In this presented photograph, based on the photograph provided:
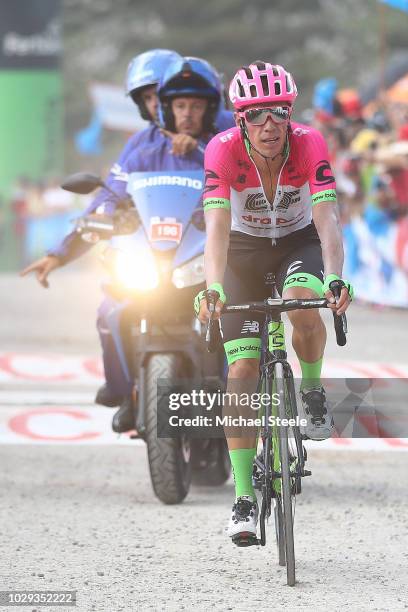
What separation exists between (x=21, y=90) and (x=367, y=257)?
51.9ft

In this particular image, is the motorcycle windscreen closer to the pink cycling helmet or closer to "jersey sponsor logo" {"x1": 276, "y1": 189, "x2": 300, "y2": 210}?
"jersey sponsor logo" {"x1": 276, "y1": 189, "x2": 300, "y2": 210}

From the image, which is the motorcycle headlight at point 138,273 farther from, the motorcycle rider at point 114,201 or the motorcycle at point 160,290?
the motorcycle rider at point 114,201

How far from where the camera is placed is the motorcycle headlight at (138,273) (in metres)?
7.47

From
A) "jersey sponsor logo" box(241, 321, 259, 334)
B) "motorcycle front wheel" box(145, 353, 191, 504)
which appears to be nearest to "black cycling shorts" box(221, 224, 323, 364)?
"jersey sponsor logo" box(241, 321, 259, 334)

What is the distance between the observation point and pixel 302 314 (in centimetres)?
602

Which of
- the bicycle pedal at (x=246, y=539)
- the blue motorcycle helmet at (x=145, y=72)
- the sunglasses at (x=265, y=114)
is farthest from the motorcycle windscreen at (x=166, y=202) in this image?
the bicycle pedal at (x=246, y=539)

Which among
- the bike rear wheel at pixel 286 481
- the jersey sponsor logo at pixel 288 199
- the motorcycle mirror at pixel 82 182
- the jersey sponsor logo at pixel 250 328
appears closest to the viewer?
the bike rear wheel at pixel 286 481

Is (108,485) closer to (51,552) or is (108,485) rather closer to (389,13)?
(51,552)

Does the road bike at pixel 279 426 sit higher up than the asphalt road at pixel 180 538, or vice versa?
the road bike at pixel 279 426

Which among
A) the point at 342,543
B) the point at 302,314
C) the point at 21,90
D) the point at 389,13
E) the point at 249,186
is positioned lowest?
the point at 342,543

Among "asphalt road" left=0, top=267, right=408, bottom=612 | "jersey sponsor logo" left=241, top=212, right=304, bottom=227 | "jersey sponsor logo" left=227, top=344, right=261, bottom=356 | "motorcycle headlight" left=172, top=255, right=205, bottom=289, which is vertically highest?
"jersey sponsor logo" left=241, top=212, right=304, bottom=227

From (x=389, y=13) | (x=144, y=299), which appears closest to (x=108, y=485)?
(x=144, y=299)

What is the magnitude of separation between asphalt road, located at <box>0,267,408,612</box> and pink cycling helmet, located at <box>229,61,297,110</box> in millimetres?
1768

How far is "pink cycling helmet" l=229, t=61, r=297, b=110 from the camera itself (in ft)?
19.6
